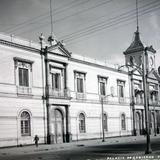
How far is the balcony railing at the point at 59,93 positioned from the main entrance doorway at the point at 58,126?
→ 1.81 m

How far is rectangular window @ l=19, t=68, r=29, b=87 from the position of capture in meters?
32.0

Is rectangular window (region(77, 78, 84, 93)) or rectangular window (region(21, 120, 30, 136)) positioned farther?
rectangular window (region(77, 78, 84, 93))

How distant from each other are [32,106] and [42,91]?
2.24 metres

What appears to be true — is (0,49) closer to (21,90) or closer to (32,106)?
(21,90)

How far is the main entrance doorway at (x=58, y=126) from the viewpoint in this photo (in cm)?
3572

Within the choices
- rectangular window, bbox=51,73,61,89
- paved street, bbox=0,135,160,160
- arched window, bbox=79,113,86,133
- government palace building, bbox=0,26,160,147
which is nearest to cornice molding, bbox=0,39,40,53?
government palace building, bbox=0,26,160,147

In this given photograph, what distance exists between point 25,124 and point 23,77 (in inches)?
188

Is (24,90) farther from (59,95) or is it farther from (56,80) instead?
(56,80)

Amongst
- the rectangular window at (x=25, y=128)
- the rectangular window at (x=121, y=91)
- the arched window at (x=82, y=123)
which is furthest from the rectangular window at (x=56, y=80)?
the rectangular window at (x=121, y=91)

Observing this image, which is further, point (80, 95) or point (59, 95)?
point (80, 95)

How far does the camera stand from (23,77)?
106ft

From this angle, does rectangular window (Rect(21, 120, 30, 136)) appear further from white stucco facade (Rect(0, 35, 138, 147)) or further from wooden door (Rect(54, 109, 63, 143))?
wooden door (Rect(54, 109, 63, 143))

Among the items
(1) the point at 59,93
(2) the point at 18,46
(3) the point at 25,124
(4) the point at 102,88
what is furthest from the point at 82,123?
(2) the point at 18,46

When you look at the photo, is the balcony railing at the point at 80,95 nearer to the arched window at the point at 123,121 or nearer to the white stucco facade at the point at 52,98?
the white stucco facade at the point at 52,98
